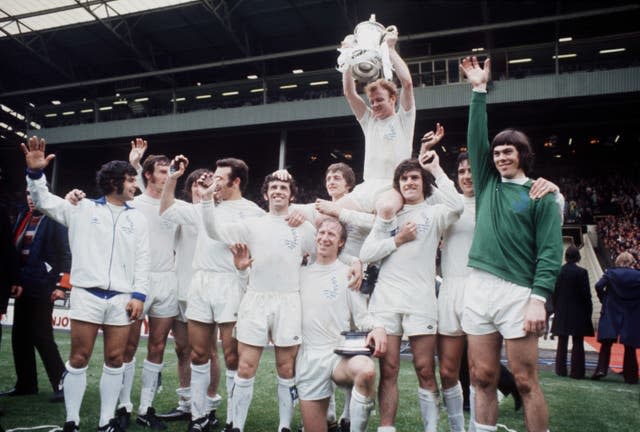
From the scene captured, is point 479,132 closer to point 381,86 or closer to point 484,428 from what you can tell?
point 381,86

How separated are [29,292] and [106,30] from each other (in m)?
25.0

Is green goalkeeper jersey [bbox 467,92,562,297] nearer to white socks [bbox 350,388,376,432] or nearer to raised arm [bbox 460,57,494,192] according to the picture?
raised arm [bbox 460,57,494,192]

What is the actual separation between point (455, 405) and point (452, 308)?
80cm

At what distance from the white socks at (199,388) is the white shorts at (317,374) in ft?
3.61

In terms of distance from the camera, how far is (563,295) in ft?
28.7

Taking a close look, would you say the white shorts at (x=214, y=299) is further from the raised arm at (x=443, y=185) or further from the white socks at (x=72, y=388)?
the raised arm at (x=443, y=185)

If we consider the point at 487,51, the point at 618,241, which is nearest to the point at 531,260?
the point at 618,241

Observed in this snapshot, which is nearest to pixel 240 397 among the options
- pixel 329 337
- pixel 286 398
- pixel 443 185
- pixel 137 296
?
pixel 286 398

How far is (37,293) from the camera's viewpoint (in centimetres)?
578

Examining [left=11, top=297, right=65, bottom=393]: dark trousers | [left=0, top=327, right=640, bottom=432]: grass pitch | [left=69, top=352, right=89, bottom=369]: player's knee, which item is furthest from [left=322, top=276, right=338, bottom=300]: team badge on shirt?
[left=11, top=297, right=65, bottom=393]: dark trousers

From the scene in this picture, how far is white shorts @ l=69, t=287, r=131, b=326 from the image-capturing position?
13.7ft

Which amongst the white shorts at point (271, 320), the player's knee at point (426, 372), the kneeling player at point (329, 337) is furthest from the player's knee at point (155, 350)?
the player's knee at point (426, 372)

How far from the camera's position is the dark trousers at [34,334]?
228 inches

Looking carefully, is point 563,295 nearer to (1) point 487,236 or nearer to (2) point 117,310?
(1) point 487,236
